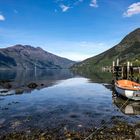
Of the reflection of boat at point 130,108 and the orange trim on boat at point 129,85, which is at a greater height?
the orange trim on boat at point 129,85

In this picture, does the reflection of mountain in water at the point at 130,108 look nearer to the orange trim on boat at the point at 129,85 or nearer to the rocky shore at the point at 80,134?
the orange trim on boat at the point at 129,85

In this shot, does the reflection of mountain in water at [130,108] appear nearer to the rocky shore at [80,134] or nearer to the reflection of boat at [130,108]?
the reflection of boat at [130,108]

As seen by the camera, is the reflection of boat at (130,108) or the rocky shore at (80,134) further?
the reflection of boat at (130,108)

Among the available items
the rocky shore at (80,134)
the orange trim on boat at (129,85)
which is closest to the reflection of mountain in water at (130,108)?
the orange trim on boat at (129,85)

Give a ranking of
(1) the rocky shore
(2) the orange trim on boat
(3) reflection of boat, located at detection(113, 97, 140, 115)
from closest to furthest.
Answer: (1) the rocky shore, (3) reflection of boat, located at detection(113, 97, 140, 115), (2) the orange trim on boat

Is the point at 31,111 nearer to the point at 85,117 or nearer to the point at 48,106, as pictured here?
the point at 48,106

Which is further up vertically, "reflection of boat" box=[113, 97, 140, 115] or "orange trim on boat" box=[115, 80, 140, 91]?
"orange trim on boat" box=[115, 80, 140, 91]

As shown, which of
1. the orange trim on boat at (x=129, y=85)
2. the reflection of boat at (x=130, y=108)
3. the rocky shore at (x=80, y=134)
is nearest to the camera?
the rocky shore at (x=80, y=134)

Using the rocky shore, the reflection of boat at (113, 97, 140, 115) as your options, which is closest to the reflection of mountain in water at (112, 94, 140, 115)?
the reflection of boat at (113, 97, 140, 115)

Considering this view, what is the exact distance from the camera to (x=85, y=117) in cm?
2894

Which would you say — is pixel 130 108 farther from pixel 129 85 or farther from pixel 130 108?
pixel 129 85

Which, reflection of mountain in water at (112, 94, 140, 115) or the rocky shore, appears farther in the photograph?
reflection of mountain in water at (112, 94, 140, 115)

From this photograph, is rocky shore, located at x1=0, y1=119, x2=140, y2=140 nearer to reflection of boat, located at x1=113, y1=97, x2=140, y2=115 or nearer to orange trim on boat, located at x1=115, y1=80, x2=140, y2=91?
reflection of boat, located at x1=113, y1=97, x2=140, y2=115

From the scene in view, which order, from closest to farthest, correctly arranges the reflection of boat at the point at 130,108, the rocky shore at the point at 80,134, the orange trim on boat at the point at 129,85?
the rocky shore at the point at 80,134 → the reflection of boat at the point at 130,108 → the orange trim on boat at the point at 129,85
